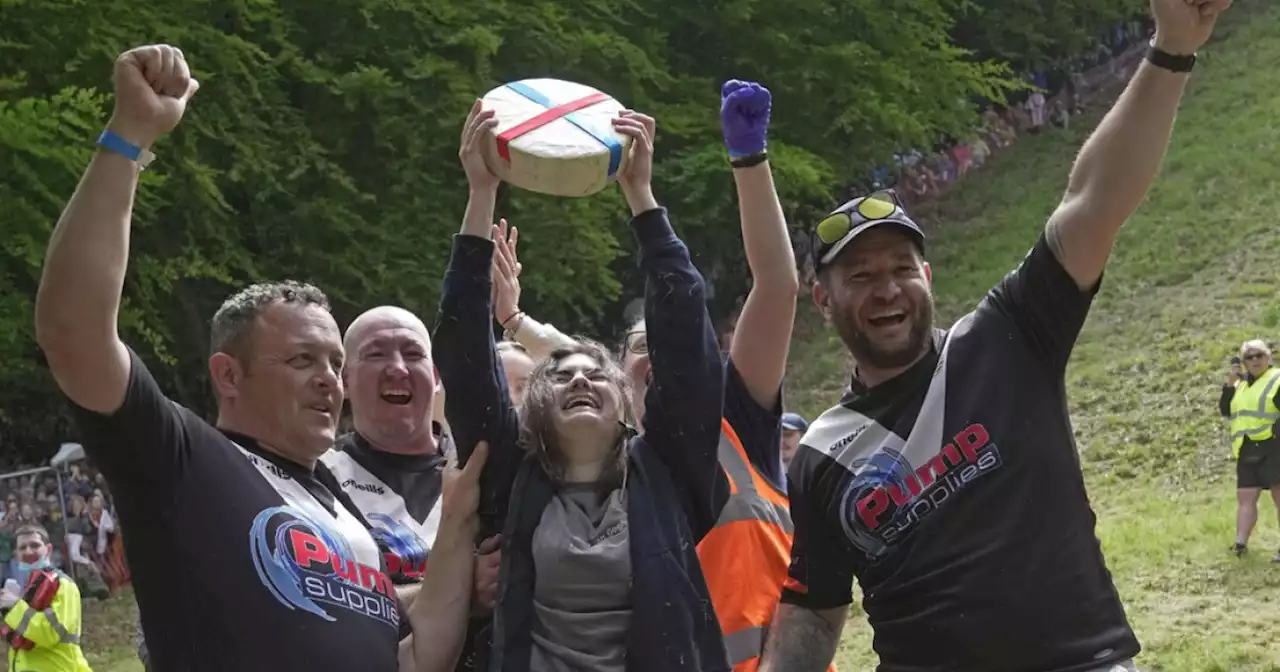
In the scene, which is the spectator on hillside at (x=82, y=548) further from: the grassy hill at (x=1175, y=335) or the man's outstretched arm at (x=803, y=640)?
the man's outstretched arm at (x=803, y=640)

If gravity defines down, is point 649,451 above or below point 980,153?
above

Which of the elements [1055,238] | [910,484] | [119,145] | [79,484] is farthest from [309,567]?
[79,484]

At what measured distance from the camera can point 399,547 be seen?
3.47 m

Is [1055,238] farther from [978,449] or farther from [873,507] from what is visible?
[873,507]

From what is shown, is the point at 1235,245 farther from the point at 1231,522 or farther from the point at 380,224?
the point at 380,224

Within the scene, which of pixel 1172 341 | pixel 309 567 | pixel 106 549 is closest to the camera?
pixel 309 567

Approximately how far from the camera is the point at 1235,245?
1911 cm

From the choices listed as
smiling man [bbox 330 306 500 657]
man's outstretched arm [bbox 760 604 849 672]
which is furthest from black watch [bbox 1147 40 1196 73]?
smiling man [bbox 330 306 500 657]

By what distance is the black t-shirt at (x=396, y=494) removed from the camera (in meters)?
3.47

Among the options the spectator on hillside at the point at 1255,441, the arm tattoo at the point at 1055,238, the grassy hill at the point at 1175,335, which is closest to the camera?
the arm tattoo at the point at 1055,238

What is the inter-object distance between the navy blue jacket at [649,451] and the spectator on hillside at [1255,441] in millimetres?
8114

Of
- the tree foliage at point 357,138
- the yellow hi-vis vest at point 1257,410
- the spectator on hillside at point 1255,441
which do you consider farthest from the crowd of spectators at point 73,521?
the yellow hi-vis vest at point 1257,410

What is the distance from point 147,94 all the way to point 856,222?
1.65m

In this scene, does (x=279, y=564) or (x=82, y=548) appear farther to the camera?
(x=82, y=548)
